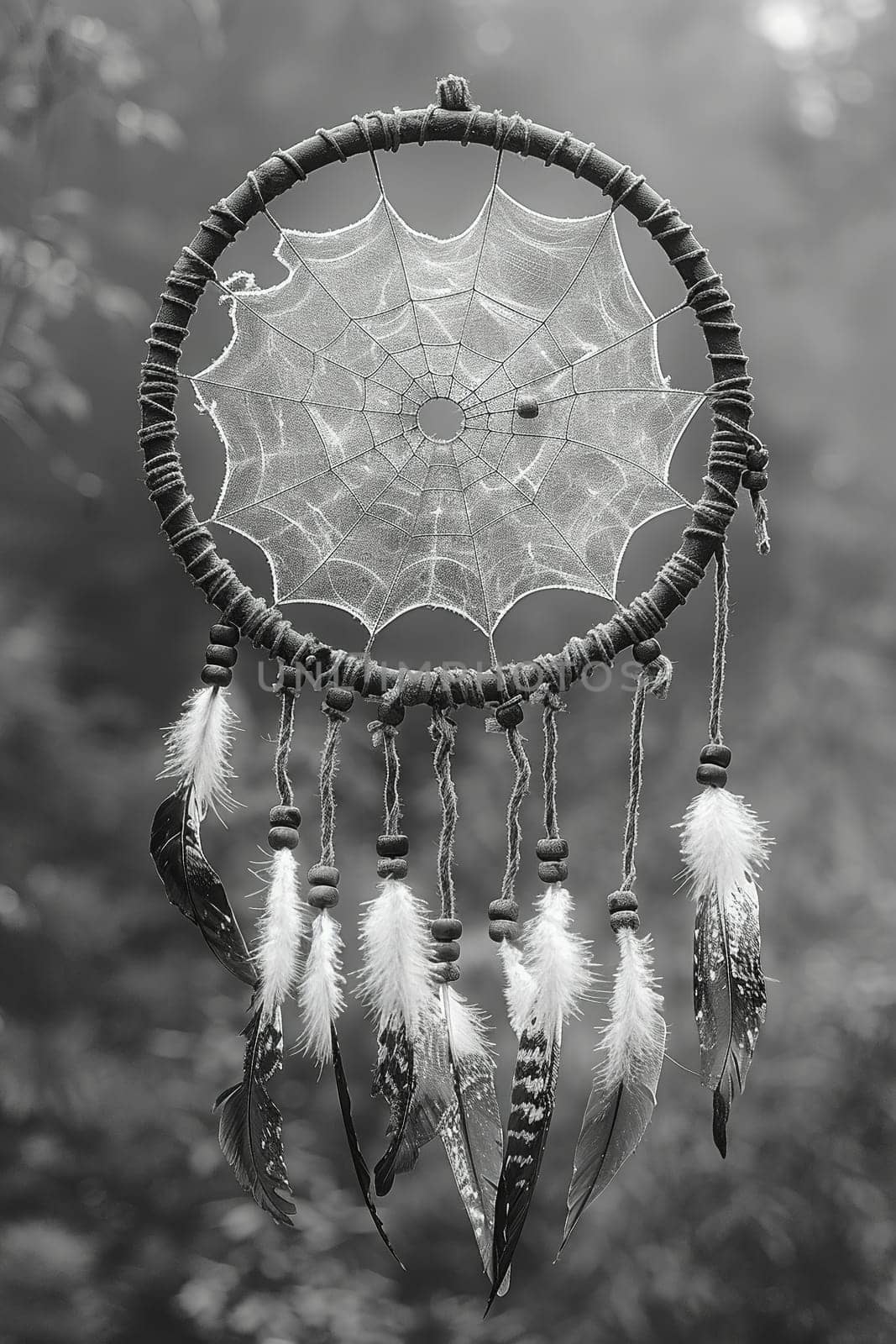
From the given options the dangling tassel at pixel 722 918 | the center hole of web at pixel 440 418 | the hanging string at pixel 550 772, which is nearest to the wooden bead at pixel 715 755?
the dangling tassel at pixel 722 918

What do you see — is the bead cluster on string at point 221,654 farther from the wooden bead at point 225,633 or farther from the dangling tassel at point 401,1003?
the dangling tassel at point 401,1003

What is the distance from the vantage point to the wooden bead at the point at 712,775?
0.80m

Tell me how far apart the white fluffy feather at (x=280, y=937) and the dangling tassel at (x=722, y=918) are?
0.92 ft

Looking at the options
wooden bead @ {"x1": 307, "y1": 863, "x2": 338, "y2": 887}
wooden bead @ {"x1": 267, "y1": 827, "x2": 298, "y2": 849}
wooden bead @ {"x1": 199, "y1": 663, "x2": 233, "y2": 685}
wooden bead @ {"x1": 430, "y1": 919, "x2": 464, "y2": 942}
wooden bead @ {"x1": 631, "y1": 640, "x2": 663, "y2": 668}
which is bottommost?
wooden bead @ {"x1": 430, "y1": 919, "x2": 464, "y2": 942}

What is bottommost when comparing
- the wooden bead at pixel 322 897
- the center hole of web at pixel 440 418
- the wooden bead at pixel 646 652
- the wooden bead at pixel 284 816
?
the wooden bead at pixel 322 897

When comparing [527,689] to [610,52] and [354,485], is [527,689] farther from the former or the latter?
[610,52]

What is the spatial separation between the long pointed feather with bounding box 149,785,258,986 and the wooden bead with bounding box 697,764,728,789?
0.35m

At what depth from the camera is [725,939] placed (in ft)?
2.57

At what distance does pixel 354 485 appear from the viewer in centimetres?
86

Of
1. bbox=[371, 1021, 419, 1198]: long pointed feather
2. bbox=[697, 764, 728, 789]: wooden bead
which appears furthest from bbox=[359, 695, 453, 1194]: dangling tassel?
bbox=[697, 764, 728, 789]: wooden bead

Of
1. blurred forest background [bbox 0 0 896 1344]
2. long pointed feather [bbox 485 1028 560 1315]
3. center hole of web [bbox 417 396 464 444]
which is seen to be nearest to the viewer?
long pointed feather [bbox 485 1028 560 1315]

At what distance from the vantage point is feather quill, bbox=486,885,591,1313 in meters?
0.75

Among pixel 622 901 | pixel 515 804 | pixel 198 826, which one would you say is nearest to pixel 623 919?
pixel 622 901

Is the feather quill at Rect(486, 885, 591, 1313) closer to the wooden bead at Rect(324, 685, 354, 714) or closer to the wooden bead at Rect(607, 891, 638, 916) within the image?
the wooden bead at Rect(607, 891, 638, 916)
